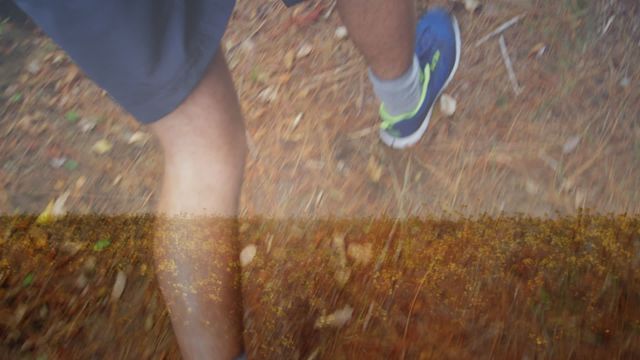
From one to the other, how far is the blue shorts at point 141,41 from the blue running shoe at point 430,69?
259mm

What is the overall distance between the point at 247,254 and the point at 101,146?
0.68ft

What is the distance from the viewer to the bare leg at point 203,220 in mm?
523

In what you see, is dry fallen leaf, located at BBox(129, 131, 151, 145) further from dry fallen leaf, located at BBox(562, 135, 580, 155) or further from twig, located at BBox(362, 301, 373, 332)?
dry fallen leaf, located at BBox(562, 135, 580, 155)

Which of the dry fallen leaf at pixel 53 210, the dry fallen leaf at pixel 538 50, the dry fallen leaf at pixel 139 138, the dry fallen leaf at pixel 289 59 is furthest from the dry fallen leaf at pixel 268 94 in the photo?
the dry fallen leaf at pixel 538 50

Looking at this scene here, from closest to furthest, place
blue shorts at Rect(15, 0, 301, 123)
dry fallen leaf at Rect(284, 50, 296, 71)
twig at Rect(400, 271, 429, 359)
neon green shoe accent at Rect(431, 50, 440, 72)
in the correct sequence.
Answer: blue shorts at Rect(15, 0, 301, 123), twig at Rect(400, 271, 429, 359), dry fallen leaf at Rect(284, 50, 296, 71), neon green shoe accent at Rect(431, 50, 440, 72)

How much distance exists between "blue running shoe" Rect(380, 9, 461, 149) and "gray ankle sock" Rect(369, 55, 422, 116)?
0.4 inches

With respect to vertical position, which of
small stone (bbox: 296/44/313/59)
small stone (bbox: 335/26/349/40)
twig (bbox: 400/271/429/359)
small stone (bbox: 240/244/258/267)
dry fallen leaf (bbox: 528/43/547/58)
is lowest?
dry fallen leaf (bbox: 528/43/547/58)

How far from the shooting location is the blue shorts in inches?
17.0

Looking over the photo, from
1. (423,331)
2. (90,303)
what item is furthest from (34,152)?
(423,331)

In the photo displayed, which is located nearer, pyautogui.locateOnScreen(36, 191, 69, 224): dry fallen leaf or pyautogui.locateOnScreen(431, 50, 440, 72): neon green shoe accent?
pyautogui.locateOnScreen(36, 191, 69, 224): dry fallen leaf

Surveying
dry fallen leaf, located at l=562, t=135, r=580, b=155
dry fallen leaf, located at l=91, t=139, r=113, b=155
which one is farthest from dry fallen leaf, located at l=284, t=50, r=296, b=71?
dry fallen leaf, located at l=562, t=135, r=580, b=155

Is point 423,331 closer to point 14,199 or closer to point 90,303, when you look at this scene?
point 90,303

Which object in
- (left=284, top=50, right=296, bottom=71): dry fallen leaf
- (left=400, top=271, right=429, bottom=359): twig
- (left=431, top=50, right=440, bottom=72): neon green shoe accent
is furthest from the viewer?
(left=431, top=50, right=440, bottom=72): neon green shoe accent

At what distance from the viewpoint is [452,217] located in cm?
58
